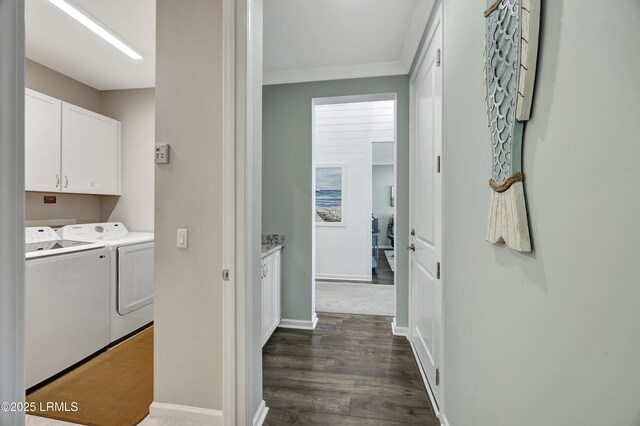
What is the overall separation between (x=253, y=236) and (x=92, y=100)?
11.6ft

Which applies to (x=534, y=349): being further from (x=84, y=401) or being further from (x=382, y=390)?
(x=84, y=401)

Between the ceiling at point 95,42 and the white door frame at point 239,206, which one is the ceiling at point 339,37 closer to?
the white door frame at point 239,206

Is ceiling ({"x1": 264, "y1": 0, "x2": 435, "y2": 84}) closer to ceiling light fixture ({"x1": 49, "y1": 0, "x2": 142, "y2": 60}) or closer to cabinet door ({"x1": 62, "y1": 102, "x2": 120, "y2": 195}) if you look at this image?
ceiling light fixture ({"x1": 49, "y1": 0, "x2": 142, "y2": 60})

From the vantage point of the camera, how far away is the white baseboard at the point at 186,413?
1.60m

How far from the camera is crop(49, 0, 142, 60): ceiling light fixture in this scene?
2.09 meters

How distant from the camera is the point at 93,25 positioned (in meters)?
2.32

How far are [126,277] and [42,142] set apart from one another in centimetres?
155

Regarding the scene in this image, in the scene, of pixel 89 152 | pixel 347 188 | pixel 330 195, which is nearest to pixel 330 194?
pixel 330 195

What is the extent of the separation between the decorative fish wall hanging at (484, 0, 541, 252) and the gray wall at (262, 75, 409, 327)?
2.07 m

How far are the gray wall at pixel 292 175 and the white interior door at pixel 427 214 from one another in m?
0.89

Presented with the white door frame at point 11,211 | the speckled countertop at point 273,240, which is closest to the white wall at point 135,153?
the speckled countertop at point 273,240

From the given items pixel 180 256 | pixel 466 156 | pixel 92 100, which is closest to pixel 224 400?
pixel 180 256

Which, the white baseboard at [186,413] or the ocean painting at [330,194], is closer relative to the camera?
the white baseboard at [186,413]

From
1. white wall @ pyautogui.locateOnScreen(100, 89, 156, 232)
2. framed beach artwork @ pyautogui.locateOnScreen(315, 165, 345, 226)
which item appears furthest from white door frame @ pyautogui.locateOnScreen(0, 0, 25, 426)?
framed beach artwork @ pyautogui.locateOnScreen(315, 165, 345, 226)
